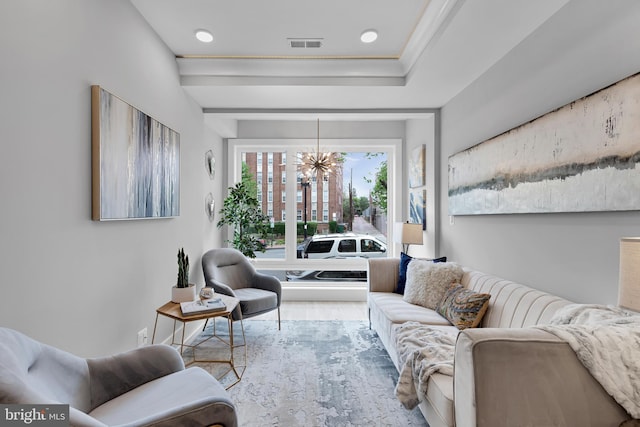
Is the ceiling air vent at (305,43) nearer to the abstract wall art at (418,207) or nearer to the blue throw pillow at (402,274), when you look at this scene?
the abstract wall art at (418,207)

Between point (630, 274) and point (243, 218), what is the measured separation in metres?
3.90

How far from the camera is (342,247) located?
493cm

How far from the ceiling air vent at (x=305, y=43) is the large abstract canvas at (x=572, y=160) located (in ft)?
5.45

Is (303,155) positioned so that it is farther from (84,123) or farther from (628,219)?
(628,219)

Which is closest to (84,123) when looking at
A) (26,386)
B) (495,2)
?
(26,386)

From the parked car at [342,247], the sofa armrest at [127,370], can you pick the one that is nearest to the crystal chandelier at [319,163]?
the parked car at [342,247]

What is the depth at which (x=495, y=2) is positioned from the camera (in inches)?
76.1

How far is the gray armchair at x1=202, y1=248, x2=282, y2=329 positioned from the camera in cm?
314

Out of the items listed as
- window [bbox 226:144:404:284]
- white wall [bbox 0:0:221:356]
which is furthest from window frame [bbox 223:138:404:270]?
white wall [bbox 0:0:221:356]

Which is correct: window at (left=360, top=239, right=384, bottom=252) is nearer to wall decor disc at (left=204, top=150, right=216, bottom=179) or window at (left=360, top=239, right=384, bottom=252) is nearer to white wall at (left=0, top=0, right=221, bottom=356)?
wall decor disc at (left=204, top=150, right=216, bottom=179)

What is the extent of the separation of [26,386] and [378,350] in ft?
8.48

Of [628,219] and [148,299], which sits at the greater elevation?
[628,219]

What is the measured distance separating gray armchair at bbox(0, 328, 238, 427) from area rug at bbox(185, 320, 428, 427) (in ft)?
2.27

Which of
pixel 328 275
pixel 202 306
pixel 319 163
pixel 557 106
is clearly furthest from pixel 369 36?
pixel 328 275
